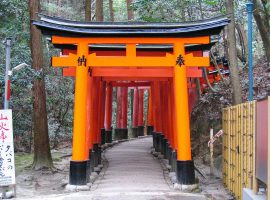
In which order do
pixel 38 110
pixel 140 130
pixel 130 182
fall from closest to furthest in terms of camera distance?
pixel 130 182 < pixel 38 110 < pixel 140 130

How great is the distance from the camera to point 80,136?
1053cm

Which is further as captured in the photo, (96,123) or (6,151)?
(96,123)


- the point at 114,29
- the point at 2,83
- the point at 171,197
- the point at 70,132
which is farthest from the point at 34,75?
the point at 70,132

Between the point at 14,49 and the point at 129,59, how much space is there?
4944mm

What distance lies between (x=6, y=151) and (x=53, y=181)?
124 inches

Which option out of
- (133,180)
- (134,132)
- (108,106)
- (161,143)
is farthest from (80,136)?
(134,132)


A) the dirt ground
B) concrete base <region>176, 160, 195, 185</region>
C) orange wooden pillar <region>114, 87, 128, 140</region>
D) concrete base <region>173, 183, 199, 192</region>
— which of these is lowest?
the dirt ground

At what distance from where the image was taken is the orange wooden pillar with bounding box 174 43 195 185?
10523 millimetres

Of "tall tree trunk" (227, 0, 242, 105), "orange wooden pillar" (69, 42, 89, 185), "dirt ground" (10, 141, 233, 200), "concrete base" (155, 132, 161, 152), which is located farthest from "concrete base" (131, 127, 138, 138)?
"orange wooden pillar" (69, 42, 89, 185)

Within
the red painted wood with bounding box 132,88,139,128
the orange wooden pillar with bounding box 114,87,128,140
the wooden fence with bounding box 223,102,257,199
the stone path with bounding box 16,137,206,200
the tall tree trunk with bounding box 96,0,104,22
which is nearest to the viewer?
the wooden fence with bounding box 223,102,257,199

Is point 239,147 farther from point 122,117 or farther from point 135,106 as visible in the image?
point 135,106

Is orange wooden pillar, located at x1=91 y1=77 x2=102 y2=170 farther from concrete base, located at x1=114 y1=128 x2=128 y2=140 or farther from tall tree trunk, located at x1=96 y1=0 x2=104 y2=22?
concrete base, located at x1=114 y1=128 x2=128 y2=140

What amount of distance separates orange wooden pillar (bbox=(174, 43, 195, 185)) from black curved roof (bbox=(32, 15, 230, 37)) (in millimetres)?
683

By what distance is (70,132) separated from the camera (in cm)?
2253
